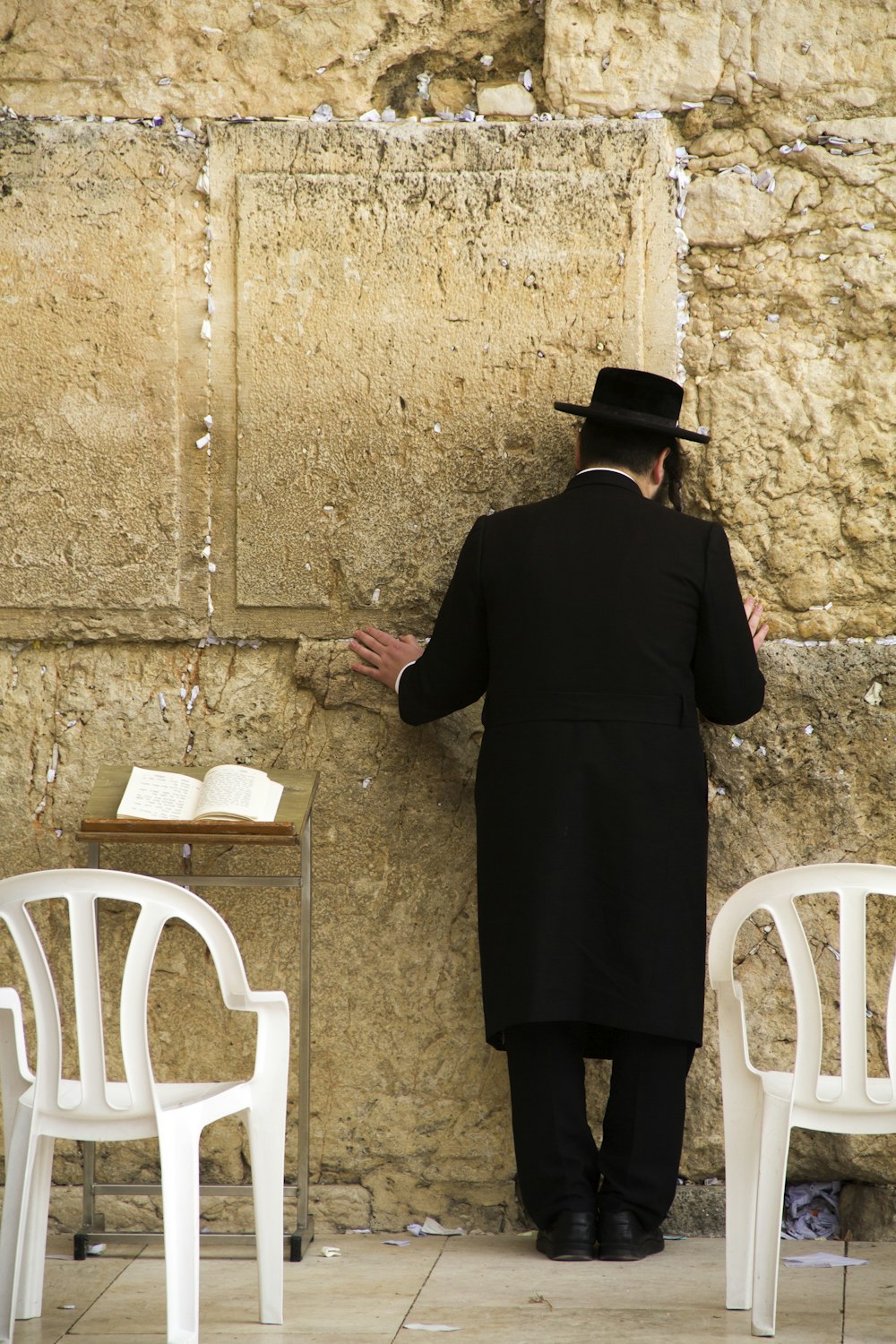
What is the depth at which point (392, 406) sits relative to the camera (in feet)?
11.8

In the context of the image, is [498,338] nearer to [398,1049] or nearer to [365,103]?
[365,103]

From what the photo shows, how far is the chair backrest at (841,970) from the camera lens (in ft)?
8.63

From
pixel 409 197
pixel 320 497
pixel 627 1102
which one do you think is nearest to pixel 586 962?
pixel 627 1102

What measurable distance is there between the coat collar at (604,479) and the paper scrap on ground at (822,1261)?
179cm

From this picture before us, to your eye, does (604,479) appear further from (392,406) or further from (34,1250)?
(34,1250)

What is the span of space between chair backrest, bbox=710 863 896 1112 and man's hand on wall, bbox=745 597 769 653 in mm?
879

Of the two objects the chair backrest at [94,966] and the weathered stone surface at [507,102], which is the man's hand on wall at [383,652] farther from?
the weathered stone surface at [507,102]

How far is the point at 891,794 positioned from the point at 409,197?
193 cm

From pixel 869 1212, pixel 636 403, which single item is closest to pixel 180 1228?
pixel 869 1212

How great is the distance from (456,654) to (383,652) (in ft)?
0.86

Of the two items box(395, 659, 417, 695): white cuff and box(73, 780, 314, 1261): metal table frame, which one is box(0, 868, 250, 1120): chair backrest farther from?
box(395, 659, 417, 695): white cuff

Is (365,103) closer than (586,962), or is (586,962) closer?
(586,962)

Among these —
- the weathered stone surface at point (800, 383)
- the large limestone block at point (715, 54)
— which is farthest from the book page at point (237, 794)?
the large limestone block at point (715, 54)

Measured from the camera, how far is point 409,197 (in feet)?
11.7
